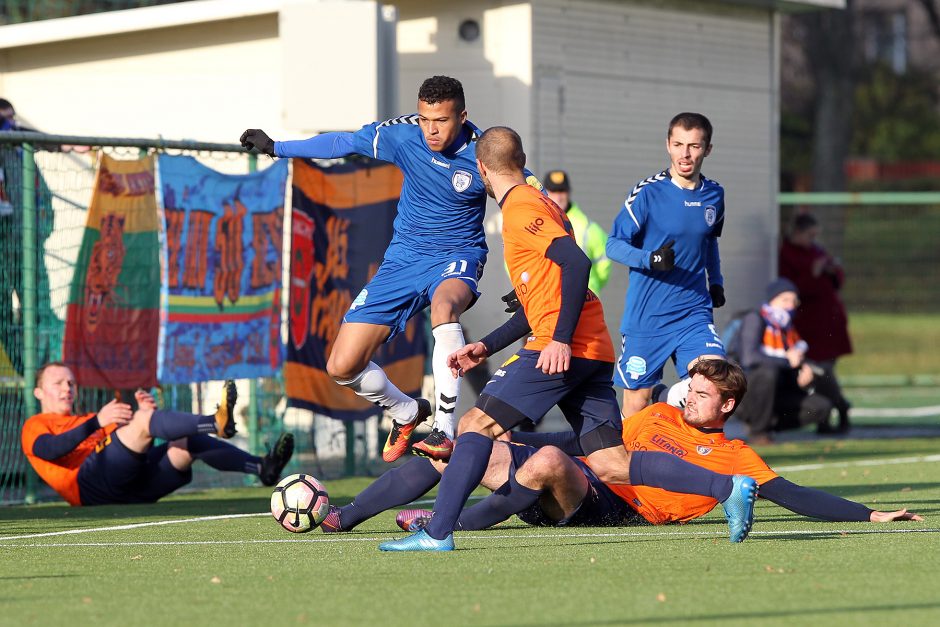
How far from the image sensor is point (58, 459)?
1048 centimetres

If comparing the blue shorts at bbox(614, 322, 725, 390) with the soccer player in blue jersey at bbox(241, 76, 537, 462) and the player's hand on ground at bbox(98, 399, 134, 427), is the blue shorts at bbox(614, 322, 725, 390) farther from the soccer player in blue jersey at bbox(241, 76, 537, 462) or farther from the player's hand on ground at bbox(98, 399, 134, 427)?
the player's hand on ground at bbox(98, 399, 134, 427)

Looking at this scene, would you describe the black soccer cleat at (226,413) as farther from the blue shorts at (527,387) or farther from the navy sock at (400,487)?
the blue shorts at (527,387)

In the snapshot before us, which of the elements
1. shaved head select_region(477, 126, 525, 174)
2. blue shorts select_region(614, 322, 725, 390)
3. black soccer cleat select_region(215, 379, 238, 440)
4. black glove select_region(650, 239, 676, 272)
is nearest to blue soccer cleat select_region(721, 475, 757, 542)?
shaved head select_region(477, 126, 525, 174)

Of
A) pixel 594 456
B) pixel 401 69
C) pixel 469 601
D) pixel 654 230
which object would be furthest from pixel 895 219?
pixel 469 601

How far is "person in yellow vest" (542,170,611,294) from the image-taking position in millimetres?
13484

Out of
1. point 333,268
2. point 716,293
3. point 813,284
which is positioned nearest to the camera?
point 716,293

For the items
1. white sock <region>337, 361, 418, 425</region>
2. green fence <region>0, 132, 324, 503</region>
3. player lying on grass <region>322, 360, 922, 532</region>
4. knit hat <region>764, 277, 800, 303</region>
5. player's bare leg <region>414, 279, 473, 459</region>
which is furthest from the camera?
knit hat <region>764, 277, 800, 303</region>

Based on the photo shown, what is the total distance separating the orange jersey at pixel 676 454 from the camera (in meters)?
7.89

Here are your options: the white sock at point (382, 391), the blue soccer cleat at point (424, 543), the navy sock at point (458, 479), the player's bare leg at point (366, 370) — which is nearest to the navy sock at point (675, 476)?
the navy sock at point (458, 479)

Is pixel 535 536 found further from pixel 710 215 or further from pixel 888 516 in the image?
pixel 710 215

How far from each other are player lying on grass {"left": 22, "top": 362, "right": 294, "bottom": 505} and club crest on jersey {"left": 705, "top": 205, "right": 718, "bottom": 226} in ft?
10.3

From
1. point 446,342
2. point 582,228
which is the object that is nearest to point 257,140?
point 446,342

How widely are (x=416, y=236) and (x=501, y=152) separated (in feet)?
6.81

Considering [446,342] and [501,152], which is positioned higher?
[501,152]
